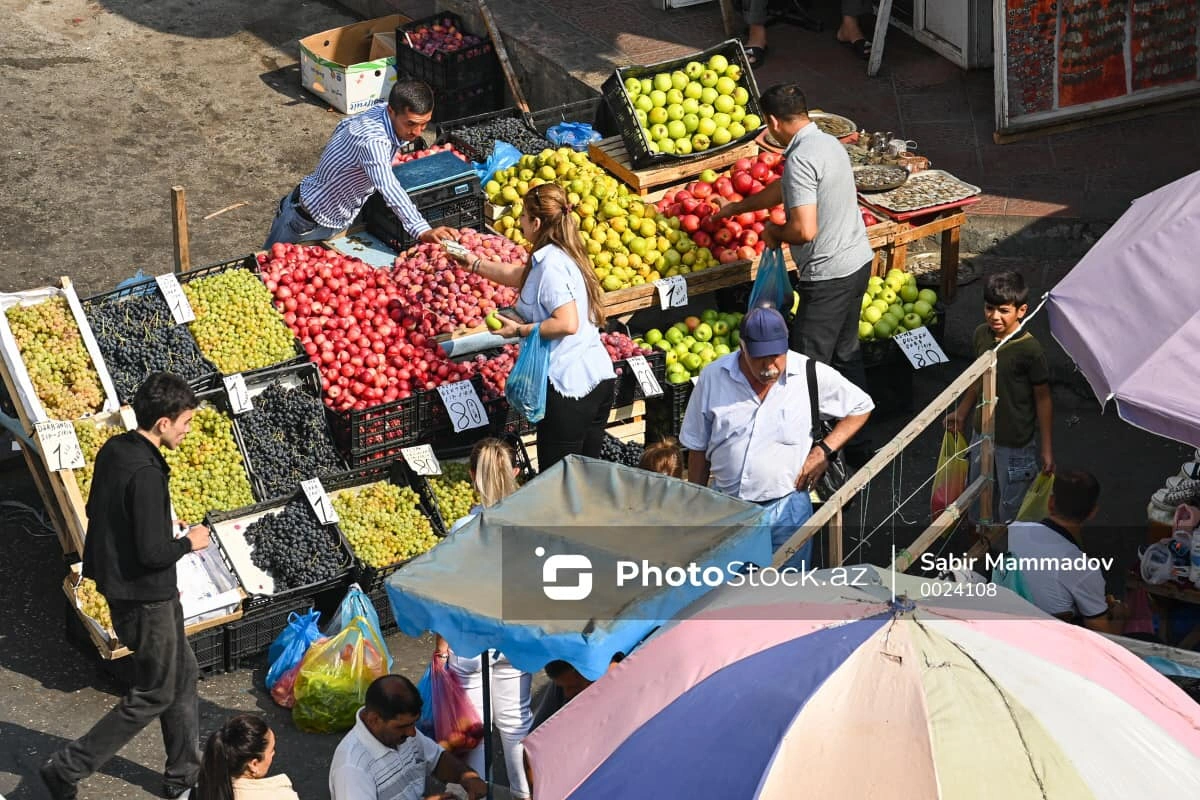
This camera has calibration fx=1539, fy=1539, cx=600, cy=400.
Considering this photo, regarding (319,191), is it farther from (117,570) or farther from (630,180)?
(117,570)

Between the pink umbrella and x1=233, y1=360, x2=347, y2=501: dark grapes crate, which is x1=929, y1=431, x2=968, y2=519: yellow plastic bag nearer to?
the pink umbrella

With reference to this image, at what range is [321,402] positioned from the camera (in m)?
7.23

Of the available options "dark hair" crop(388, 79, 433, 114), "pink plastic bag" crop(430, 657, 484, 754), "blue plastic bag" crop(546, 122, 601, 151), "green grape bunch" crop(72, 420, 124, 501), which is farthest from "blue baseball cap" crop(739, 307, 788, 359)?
"blue plastic bag" crop(546, 122, 601, 151)

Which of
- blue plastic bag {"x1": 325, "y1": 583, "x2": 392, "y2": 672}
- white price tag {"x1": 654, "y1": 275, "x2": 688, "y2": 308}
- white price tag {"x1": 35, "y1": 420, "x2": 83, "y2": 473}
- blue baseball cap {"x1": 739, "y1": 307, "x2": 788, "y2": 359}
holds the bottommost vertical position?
blue plastic bag {"x1": 325, "y1": 583, "x2": 392, "y2": 672}

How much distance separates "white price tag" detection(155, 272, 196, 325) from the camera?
7316 millimetres

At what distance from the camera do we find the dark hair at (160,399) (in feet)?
17.4

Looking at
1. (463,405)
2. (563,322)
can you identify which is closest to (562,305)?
(563,322)

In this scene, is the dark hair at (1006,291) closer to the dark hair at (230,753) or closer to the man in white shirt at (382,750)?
the man in white shirt at (382,750)

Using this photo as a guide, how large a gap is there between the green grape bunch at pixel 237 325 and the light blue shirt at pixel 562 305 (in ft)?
4.54

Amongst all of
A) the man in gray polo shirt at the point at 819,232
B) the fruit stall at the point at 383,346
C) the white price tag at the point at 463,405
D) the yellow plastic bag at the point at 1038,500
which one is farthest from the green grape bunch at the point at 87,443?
the yellow plastic bag at the point at 1038,500

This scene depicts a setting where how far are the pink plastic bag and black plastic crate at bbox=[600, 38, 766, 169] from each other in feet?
13.1

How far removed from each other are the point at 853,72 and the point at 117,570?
7482 mm

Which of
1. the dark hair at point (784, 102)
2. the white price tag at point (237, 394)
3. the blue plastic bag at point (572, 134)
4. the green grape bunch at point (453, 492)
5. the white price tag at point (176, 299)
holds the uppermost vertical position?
the dark hair at point (784, 102)

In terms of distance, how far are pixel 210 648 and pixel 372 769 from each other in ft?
5.99
